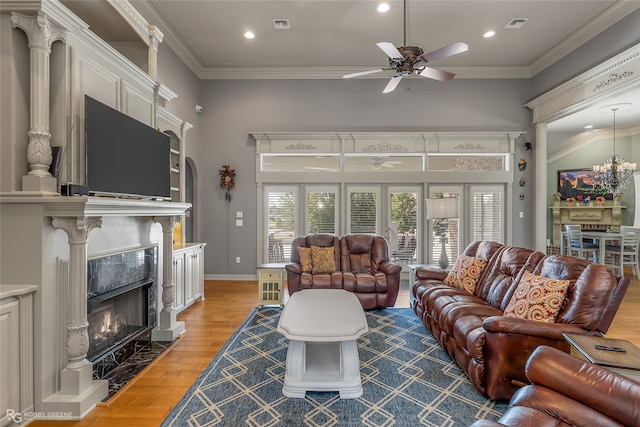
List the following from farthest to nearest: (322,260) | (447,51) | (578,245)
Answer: (578,245) < (322,260) < (447,51)

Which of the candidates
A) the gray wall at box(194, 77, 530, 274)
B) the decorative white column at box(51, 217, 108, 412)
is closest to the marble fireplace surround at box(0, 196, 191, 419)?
the decorative white column at box(51, 217, 108, 412)

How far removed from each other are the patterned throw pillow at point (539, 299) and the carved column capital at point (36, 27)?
3.92 meters

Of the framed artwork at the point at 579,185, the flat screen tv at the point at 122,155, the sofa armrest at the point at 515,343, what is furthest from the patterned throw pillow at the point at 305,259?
the framed artwork at the point at 579,185

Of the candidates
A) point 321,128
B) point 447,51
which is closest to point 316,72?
point 321,128

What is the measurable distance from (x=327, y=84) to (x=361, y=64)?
0.72 m

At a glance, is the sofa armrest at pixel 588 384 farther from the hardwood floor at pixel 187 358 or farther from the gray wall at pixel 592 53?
the gray wall at pixel 592 53

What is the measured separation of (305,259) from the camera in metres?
4.54

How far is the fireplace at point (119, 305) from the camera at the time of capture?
2600mm

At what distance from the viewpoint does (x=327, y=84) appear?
6.05 meters

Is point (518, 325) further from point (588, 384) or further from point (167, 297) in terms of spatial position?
point (167, 297)

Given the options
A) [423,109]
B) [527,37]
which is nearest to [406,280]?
[423,109]

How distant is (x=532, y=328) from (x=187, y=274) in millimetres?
3952

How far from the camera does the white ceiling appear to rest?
Result: 414cm

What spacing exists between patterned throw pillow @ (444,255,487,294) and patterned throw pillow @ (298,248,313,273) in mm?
1851
